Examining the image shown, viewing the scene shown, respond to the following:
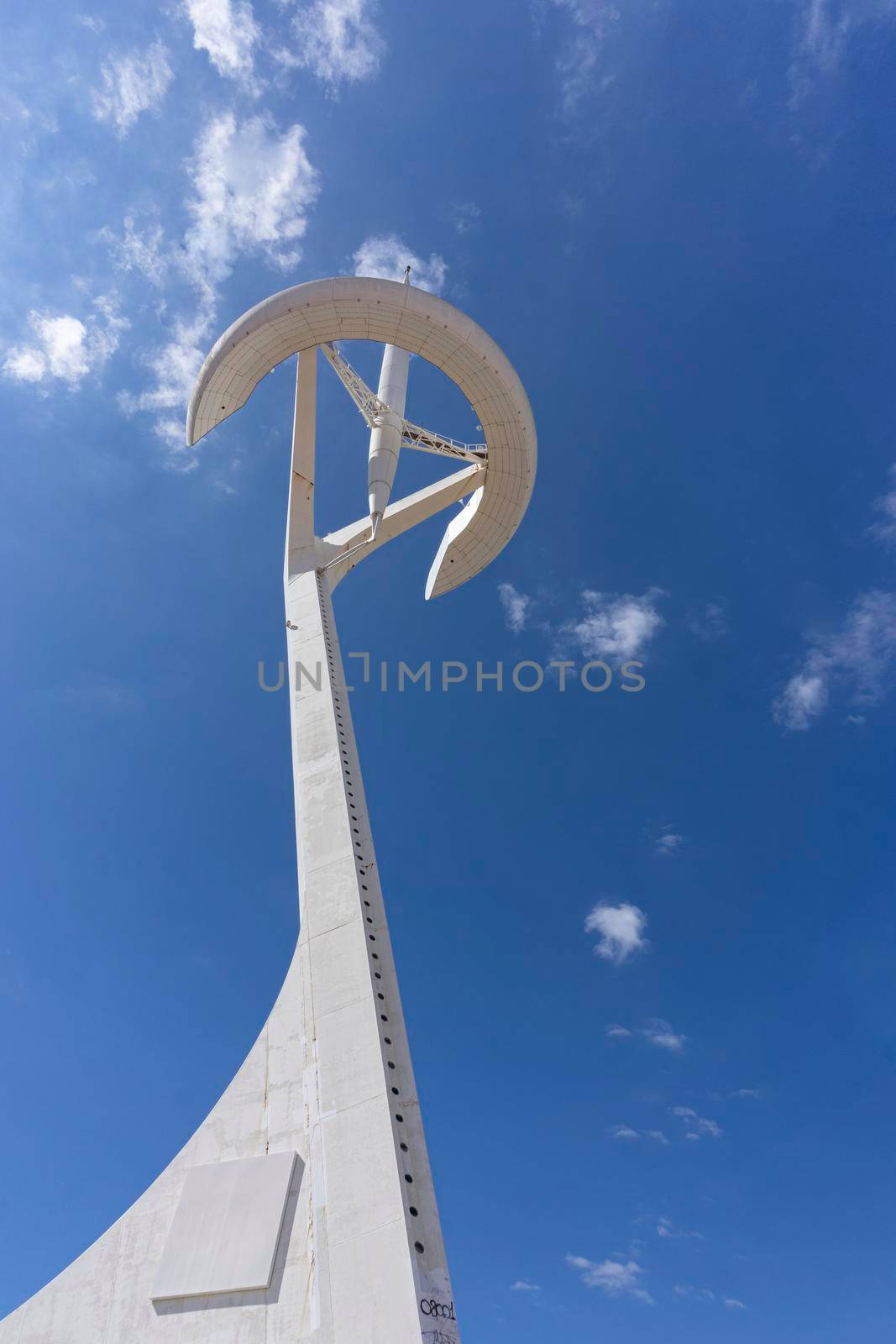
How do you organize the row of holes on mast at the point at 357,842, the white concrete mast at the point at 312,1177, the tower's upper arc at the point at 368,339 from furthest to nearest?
the tower's upper arc at the point at 368,339 < the row of holes on mast at the point at 357,842 < the white concrete mast at the point at 312,1177

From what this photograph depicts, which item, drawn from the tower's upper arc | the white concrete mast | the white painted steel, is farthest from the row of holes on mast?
the tower's upper arc

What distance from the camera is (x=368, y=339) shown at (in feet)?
58.9

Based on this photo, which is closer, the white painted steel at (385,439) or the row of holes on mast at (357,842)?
the row of holes on mast at (357,842)

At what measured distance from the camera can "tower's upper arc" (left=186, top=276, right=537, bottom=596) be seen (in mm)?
17375

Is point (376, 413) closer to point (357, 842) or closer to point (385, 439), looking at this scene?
point (385, 439)

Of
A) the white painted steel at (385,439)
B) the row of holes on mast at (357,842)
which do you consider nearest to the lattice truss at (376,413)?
the white painted steel at (385,439)

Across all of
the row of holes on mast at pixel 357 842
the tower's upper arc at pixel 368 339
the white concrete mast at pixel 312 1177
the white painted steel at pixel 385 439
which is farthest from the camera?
the white painted steel at pixel 385 439

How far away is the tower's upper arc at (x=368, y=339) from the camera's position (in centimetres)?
1738

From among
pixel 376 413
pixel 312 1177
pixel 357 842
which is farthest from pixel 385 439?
pixel 312 1177

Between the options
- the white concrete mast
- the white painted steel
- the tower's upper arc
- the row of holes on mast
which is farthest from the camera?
the white painted steel

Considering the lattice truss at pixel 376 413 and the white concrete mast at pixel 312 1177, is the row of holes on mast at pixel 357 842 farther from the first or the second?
the lattice truss at pixel 376 413

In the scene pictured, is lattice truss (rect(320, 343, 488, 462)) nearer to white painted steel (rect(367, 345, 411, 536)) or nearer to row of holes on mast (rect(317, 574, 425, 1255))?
white painted steel (rect(367, 345, 411, 536))

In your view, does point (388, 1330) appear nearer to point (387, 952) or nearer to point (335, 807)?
point (387, 952)

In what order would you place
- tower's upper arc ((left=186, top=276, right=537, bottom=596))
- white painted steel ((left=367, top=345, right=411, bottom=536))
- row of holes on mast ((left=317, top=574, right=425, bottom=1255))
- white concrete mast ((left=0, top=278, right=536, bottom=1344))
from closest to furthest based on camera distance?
white concrete mast ((left=0, top=278, right=536, bottom=1344)) < row of holes on mast ((left=317, top=574, right=425, bottom=1255)) < tower's upper arc ((left=186, top=276, right=537, bottom=596)) < white painted steel ((left=367, top=345, right=411, bottom=536))
